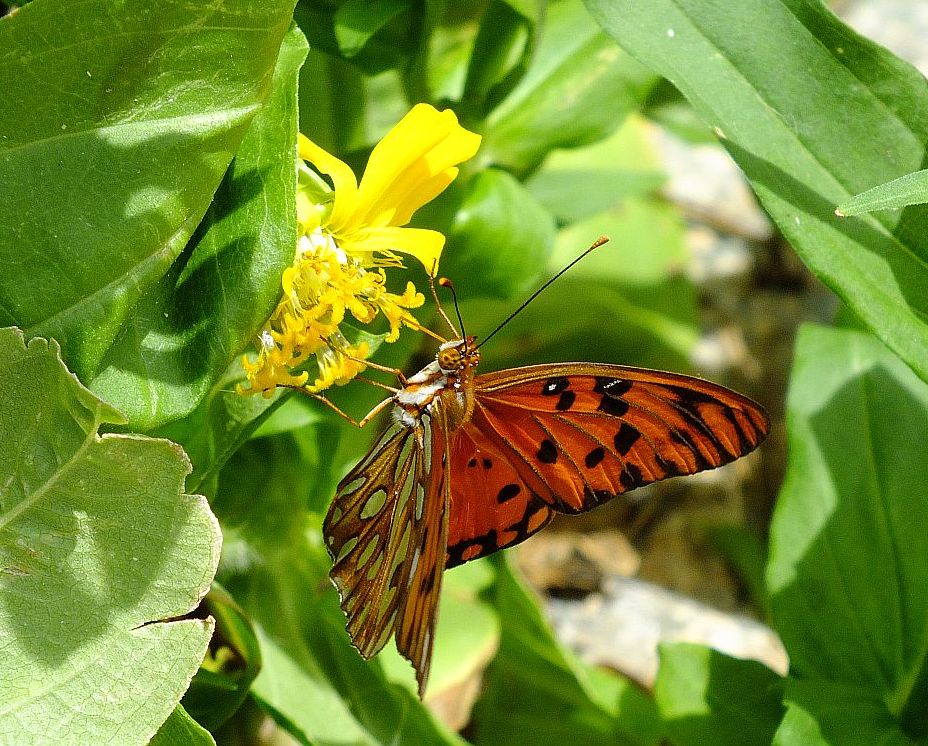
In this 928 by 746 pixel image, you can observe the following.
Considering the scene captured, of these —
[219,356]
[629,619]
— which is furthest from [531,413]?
[629,619]

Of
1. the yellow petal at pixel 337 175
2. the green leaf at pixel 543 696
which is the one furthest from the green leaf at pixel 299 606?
the yellow petal at pixel 337 175

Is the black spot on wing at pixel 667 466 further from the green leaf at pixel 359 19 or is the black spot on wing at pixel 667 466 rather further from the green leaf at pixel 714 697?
the green leaf at pixel 359 19

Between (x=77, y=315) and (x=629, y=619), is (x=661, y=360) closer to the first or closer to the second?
(x=629, y=619)

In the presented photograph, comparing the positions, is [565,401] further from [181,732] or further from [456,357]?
[181,732]

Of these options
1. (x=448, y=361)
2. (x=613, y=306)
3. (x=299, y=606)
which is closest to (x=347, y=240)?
(x=448, y=361)

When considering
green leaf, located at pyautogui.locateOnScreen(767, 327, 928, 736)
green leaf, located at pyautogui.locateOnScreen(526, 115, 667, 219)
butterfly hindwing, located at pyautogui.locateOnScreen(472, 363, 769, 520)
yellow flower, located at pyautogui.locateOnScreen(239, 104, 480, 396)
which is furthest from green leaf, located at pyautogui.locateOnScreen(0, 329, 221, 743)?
green leaf, located at pyautogui.locateOnScreen(526, 115, 667, 219)

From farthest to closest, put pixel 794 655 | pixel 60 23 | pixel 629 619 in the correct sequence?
pixel 629 619
pixel 794 655
pixel 60 23

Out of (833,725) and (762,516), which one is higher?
(833,725)

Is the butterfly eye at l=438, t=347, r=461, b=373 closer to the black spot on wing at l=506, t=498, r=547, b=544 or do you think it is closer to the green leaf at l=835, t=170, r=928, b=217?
the black spot on wing at l=506, t=498, r=547, b=544

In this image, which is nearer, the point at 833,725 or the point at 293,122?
the point at 293,122
